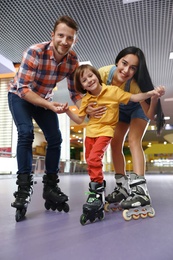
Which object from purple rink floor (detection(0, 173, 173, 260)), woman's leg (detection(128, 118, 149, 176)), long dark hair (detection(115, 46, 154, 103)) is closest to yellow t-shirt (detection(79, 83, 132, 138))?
long dark hair (detection(115, 46, 154, 103))

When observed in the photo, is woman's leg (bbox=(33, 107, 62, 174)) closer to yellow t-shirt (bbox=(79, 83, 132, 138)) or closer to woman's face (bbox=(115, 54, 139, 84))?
yellow t-shirt (bbox=(79, 83, 132, 138))

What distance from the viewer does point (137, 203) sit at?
1332mm

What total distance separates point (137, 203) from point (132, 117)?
66cm

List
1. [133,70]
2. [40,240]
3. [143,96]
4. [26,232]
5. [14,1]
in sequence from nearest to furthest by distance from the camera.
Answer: [40,240] < [26,232] < [143,96] < [133,70] < [14,1]

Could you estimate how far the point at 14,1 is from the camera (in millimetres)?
4250

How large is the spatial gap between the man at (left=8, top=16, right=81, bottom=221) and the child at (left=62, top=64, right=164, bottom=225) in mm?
170

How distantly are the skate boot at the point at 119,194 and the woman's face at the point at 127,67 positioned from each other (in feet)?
2.31

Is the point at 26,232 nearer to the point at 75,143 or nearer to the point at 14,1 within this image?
the point at 14,1

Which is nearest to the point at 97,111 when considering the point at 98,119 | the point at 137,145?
the point at 98,119

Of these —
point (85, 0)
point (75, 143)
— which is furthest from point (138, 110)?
point (75, 143)

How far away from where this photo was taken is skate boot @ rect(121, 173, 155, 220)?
51.8 inches

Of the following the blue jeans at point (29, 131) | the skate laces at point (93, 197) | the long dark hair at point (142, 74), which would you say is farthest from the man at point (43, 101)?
the long dark hair at point (142, 74)

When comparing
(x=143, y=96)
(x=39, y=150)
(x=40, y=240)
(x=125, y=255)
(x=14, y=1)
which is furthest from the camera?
(x=39, y=150)

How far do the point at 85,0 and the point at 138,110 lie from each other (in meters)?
3.34
